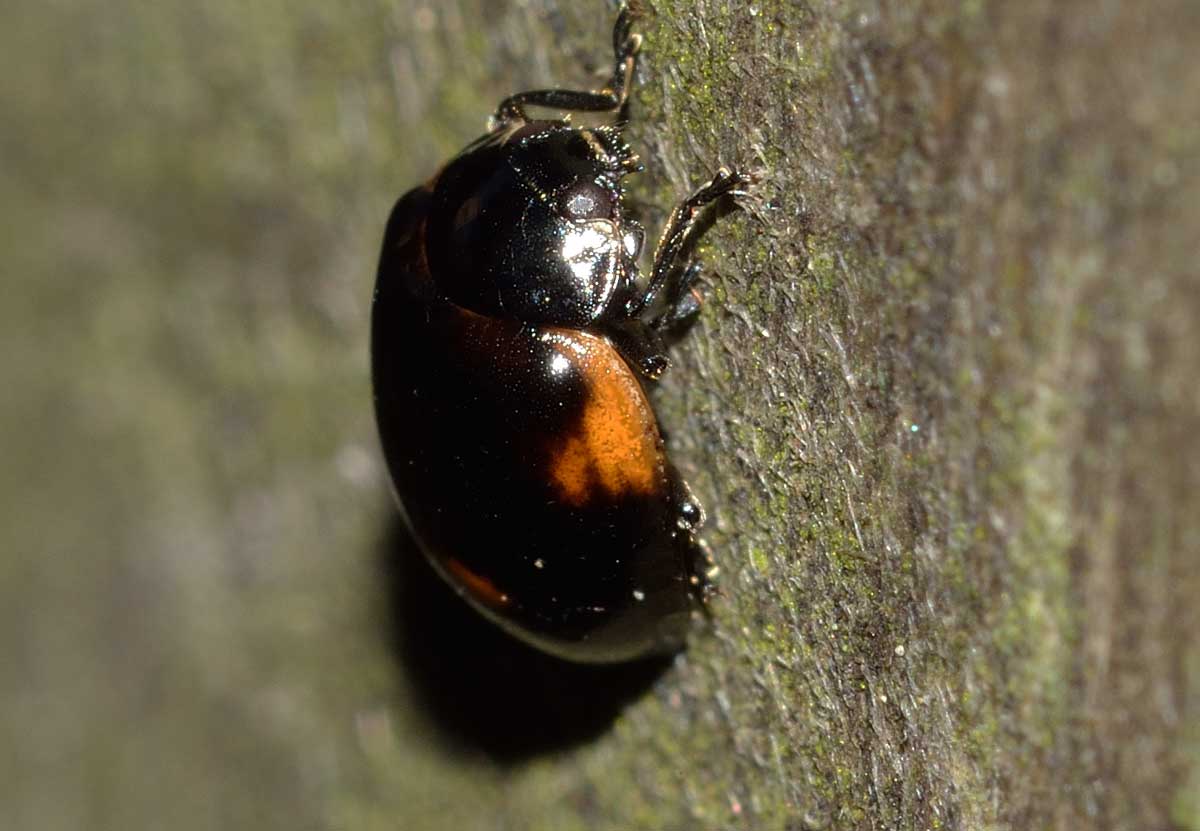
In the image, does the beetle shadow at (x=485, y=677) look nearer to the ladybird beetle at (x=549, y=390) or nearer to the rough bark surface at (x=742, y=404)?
the rough bark surface at (x=742, y=404)

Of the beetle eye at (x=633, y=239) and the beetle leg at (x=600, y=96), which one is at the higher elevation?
the beetle leg at (x=600, y=96)

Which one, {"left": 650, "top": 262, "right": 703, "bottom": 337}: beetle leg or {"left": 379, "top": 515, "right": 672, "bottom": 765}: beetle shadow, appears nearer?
{"left": 650, "top": 262, "right": 703, "bottom": 337}: beetle leg

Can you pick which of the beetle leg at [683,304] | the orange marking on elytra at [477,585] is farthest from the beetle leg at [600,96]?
the orange marking on elytra at [477,585]

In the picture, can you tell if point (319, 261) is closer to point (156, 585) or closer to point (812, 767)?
point (156, 585)

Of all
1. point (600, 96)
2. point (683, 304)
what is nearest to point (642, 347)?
point (683, 304)

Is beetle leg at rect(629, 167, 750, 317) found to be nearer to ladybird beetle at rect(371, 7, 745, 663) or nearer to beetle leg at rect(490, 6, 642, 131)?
ladybird beetle at rect(371, 7, 745, 663)

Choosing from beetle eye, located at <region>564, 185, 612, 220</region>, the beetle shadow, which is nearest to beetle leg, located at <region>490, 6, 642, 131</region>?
beetle eye, located at <region>564, 185, 612, 220</region>
